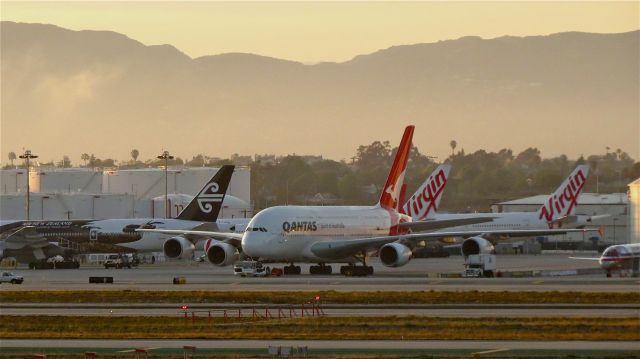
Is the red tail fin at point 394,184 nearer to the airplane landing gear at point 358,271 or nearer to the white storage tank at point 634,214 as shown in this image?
the airplane landing gear at point 358,271

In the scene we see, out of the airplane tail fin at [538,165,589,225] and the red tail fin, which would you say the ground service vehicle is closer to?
the red tail fin

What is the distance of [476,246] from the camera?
76.7 metres

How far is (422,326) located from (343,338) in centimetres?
382

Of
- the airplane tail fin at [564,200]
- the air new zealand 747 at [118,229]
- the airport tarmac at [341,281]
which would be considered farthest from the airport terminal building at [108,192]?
the airport tarmac at [341,281]

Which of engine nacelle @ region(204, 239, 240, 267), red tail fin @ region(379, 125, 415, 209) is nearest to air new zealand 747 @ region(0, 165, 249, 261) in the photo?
engine nacelle @ region(204, 239, 240, 267)

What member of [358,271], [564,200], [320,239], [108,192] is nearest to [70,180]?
[108,192]

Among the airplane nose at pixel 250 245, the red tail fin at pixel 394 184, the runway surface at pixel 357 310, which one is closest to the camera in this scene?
the runway surface at pixel 357 310

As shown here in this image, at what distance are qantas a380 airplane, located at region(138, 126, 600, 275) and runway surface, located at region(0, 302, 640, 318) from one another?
22115 mm

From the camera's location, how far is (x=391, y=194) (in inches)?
3246

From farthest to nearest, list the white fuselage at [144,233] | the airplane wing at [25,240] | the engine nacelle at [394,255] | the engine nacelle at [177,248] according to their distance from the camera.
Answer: the white fuselage at [144,233] → the airplane wing at [25,240] → the engine nacelle at [177,248] → the engine nacelle at [394,255]

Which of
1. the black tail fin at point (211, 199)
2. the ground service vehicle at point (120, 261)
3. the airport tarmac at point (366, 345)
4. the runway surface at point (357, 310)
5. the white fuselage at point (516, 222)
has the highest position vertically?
the black tail fin at point (211, 199)

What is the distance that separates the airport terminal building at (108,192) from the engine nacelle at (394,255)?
76.7 m

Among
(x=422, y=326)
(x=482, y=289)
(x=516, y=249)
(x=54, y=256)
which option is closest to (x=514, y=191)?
(x=516, y=249)

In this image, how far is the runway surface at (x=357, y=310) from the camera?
148 feet
